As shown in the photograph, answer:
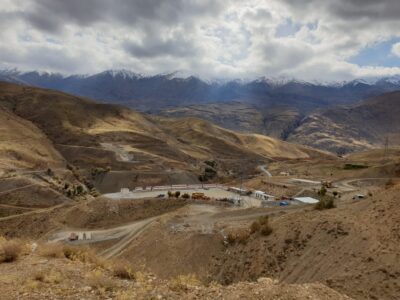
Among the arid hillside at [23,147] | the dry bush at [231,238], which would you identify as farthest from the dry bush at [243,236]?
the arid hillside at [23,147]

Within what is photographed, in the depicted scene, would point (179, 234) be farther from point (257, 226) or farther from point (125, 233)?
point (125, 233)

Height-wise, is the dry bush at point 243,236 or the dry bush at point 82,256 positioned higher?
the dry bush at point 82,256

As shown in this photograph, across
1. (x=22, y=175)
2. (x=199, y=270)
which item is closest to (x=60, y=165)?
(x=22, y=175)

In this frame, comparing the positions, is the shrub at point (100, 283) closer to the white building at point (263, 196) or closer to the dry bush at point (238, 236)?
the dry bush at point (238, 236)

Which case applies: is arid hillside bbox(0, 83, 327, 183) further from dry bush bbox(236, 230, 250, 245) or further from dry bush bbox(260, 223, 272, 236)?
dry bush bbox(260, 223, 272, 236)

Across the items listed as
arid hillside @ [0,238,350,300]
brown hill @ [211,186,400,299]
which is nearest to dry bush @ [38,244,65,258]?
arid hillside @ [0,238,350,300]

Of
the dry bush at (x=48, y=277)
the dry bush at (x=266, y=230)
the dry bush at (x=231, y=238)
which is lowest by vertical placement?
the dry bush at (x=231, y=238)

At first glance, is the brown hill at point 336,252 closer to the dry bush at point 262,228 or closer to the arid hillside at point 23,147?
the dry bush at point 262,228

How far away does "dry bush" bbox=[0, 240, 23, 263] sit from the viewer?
1564 centimetres

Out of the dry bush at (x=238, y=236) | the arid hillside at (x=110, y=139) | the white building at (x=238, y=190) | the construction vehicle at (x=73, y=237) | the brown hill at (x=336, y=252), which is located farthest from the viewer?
the arid hillside at (x=110, y=139)

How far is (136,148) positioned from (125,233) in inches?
3618

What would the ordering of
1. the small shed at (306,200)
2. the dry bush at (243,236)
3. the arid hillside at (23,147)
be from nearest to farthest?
the dry bush at (243,236) < the small shed at (306,200) < the arid hillside at (23,147)

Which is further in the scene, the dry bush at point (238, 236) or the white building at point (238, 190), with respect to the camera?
the white building at point (238, 190)

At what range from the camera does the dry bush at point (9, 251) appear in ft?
51.3
